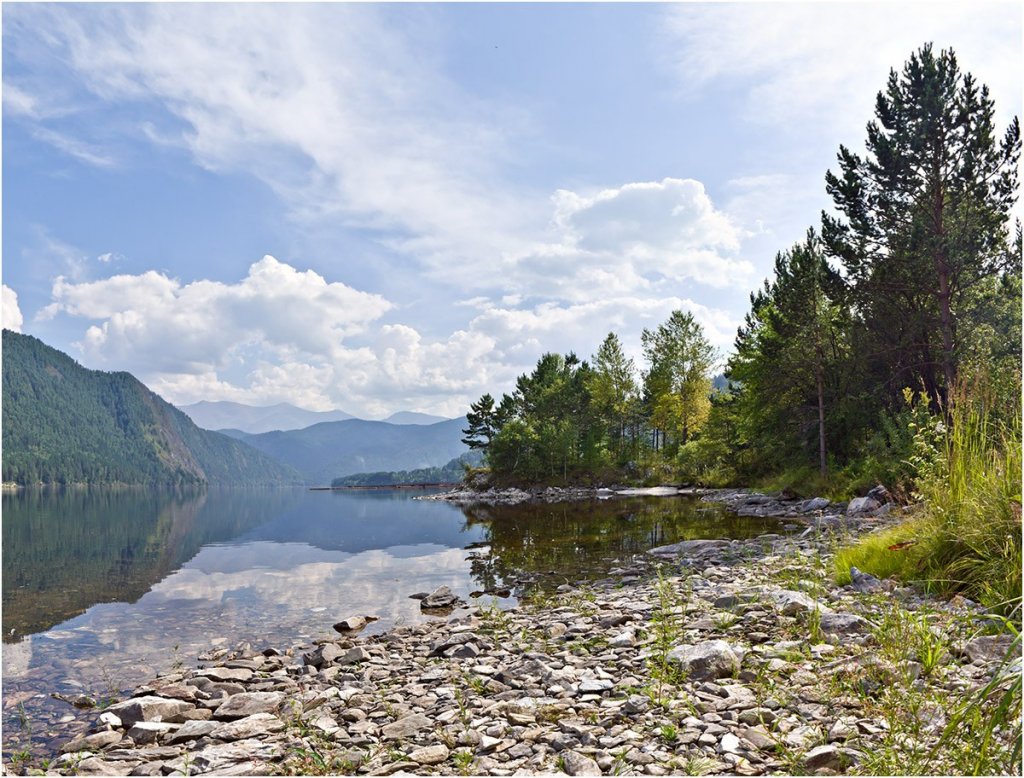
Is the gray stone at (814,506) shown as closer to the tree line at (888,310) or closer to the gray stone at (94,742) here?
the tree line at (888,310)

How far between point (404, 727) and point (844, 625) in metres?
4.89

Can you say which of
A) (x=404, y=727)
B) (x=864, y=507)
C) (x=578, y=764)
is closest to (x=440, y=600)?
(x=404, y=727)

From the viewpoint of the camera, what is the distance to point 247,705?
21.9 feet

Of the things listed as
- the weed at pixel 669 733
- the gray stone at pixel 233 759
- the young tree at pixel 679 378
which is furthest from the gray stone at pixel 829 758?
the young tree at pixel 679 378

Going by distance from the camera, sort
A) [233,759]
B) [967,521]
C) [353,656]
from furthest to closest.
Answer: [353,656], [967,521], [233,759]

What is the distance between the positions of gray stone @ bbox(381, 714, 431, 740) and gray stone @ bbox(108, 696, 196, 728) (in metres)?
2.96

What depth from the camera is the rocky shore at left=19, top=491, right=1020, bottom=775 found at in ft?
14.3

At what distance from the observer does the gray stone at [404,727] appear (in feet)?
17.4

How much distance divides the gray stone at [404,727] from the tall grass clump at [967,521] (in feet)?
→ 19.3

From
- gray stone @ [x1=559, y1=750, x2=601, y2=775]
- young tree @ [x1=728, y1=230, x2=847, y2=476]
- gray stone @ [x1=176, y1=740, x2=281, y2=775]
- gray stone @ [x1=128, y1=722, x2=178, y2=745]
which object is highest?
young tree @ [x1=728, y1=230, x2=847, y2=476]

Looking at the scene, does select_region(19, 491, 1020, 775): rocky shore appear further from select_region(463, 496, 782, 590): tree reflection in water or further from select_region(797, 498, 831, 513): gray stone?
select_region(797, 498, 831, 513): gray stone

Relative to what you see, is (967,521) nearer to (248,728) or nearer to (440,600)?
(248,728)

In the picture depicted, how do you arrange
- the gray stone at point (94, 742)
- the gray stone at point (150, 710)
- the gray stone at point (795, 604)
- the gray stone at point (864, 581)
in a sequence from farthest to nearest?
1. the gray stone at point (864, 581)
2. the gray stone at point (795, 604)
3. the gray stone at point (150, 710)
4. the gray stone at point (94, 742)


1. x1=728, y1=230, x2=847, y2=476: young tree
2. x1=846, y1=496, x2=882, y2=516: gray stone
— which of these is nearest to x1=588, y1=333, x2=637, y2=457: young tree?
x1=728, y1=230, x2=847, y2=476: young tree
